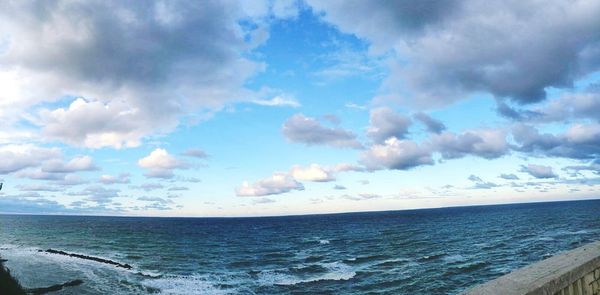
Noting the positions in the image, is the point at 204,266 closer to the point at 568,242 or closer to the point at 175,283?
the point at 175,283

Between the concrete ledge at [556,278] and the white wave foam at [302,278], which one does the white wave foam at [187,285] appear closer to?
the white wave foam at [302,278]

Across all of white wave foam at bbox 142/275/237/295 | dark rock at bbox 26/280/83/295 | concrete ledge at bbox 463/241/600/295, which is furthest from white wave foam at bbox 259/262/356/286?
concrete ledge at bbox 463/241/600/295

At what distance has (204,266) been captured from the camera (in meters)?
44.3

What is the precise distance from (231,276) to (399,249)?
870 inches

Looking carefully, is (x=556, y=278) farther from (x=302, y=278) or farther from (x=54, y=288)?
(x=54, y=288)

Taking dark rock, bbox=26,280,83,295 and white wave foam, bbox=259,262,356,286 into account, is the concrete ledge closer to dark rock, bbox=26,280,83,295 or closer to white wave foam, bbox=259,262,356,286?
white wave foam, bbox=259,262,356,286

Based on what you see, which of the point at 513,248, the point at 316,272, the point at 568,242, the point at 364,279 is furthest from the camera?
the point at 568,242

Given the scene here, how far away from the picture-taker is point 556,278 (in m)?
5.86

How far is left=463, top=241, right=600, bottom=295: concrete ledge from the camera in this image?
17.9ft

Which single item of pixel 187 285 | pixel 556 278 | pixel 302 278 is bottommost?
pixel 187 285

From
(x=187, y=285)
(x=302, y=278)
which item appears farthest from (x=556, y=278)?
(x=187, y=285)

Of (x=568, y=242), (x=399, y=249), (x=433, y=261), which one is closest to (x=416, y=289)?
(x=433, y=261)

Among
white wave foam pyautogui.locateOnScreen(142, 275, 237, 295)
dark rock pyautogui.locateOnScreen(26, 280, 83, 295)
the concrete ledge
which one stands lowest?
white wave foam pyautogui.locateOnScreen(142, 275, 237, 295)

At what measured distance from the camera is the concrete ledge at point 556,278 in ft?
17.9
